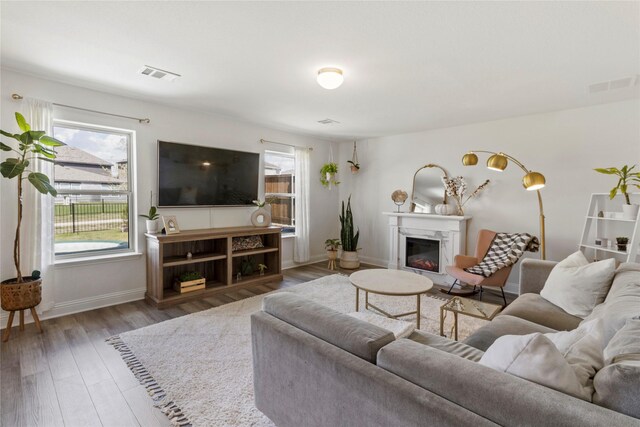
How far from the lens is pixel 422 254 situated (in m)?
4.94

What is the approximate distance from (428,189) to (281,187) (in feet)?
7.98

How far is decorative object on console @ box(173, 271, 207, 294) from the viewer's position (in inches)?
146

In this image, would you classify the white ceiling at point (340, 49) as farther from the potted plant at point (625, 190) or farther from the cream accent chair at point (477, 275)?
the cream accent chair at point (477, 275)

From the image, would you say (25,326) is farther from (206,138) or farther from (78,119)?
(206,138)

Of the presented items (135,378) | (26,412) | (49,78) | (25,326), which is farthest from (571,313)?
(49,78)

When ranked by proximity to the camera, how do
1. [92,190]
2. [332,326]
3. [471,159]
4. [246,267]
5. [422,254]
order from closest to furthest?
[332,326] → [92,190] → [471,159] → [246,267] → [422,254]

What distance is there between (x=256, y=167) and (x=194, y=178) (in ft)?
3.25

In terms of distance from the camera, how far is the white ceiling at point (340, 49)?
1.88m

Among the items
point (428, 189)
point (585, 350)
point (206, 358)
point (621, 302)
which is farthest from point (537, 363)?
point (428, 189)

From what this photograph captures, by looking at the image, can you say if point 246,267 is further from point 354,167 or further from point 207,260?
point 354,167

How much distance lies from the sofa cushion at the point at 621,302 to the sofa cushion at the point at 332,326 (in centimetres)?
119

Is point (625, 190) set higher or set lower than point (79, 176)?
lower

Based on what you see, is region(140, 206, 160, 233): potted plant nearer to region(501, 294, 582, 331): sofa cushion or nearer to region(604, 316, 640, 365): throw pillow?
region(501, 294, 582, 331): sofa cushion

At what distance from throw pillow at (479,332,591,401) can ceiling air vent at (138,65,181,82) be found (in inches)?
125
